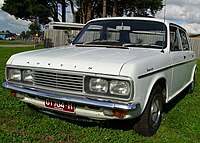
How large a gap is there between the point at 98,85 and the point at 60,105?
0.61 meters

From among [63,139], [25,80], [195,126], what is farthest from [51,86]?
[195,126]

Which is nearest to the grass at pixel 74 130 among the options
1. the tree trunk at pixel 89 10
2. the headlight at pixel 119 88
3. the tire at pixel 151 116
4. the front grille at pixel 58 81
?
the tire at pixel 151 116

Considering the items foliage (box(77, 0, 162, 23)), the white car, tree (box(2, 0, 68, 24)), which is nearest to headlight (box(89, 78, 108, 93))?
the white car

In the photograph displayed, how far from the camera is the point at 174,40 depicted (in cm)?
516

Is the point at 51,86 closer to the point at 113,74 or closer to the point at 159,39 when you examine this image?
the point at 113,74

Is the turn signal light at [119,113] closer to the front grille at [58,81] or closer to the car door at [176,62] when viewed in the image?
the front grille at [58,81]

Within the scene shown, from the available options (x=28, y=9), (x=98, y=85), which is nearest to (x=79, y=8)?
(x=28, y=9)

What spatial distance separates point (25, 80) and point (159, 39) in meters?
2.31

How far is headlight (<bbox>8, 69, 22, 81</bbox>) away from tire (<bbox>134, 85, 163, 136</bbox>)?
5.75 feet

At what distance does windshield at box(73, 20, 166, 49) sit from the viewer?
4738 millimetres

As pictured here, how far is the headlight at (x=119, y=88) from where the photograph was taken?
3311mm

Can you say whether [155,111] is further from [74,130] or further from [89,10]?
[89,10]

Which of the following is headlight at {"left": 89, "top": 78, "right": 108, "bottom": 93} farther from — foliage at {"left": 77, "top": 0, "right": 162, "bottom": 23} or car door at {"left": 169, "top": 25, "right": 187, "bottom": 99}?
foliage at {"left": 77, "top": 0, "right": 162, "bottom": 23}

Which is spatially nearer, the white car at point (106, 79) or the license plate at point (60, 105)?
the white car at point (106, 79)
